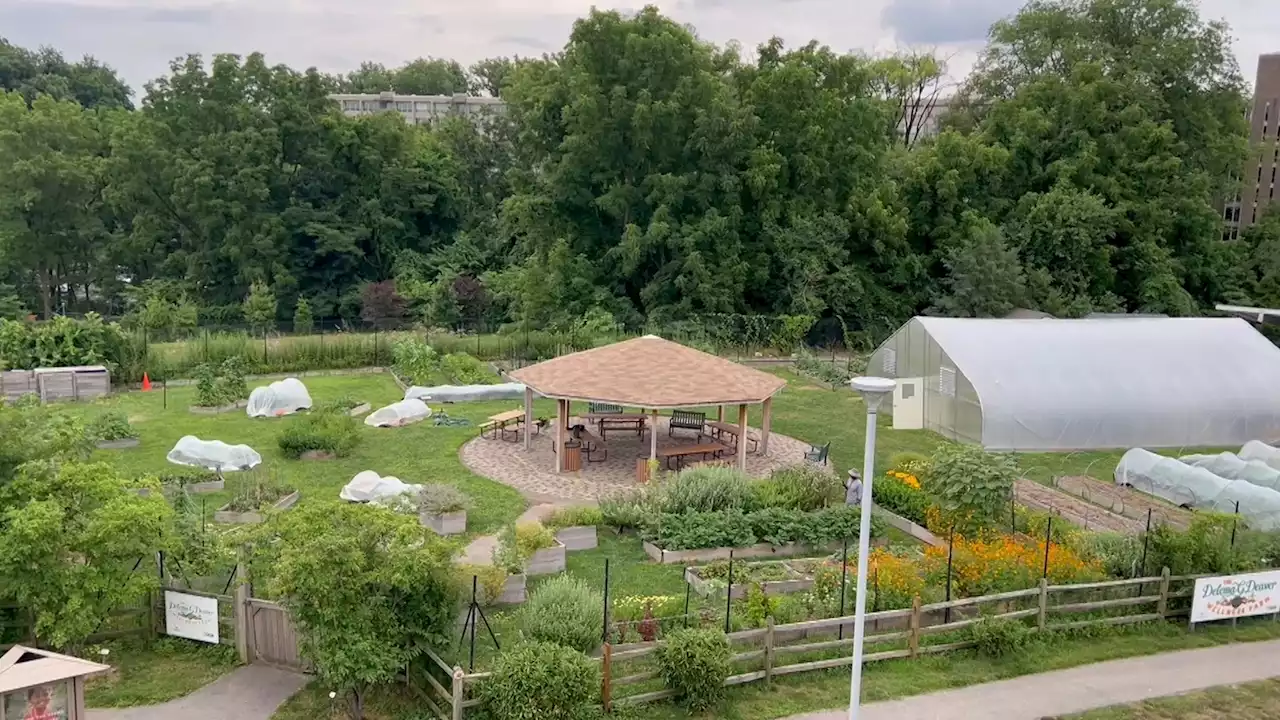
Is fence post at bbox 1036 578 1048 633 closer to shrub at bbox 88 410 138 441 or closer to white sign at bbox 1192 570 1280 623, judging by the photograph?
white sign at bbox 1192 570 1280 623

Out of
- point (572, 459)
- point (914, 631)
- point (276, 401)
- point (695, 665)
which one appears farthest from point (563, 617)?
point (276, 401)

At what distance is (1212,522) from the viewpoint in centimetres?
1373

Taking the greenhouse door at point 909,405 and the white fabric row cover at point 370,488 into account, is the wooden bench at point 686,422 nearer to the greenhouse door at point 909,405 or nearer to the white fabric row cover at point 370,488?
the greenhouse door at point 909,405

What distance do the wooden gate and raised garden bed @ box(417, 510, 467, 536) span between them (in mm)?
4625

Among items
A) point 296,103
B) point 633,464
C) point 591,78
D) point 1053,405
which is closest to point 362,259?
point 296,103

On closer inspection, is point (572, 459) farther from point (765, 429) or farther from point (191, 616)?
point (191, 616)

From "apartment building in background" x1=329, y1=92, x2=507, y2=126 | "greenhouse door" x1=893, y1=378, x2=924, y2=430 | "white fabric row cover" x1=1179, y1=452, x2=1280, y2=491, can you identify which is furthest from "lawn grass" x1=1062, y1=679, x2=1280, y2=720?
"apartment building in background" x1=329, y1=92, x2=507, y2=126

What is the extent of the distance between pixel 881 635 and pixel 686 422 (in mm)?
10891

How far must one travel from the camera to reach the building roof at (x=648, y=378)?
19.2 m

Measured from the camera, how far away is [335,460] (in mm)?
20375

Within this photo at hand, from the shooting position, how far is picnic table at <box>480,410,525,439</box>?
898 inches

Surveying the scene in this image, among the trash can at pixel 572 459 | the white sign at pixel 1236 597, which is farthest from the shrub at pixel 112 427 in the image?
the white sign at pixel 1236 597

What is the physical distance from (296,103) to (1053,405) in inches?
1592

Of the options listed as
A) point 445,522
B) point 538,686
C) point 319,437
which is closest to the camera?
point 538,686
